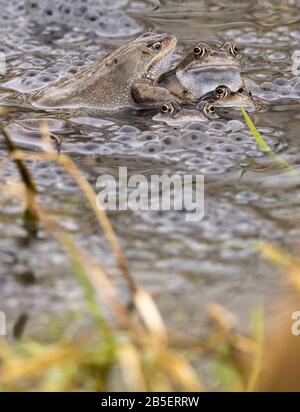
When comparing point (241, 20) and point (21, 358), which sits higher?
point (241, 20)

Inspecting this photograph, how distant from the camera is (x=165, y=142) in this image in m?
4.59

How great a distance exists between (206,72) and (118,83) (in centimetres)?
49

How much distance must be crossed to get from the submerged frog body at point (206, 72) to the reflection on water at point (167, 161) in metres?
0.24

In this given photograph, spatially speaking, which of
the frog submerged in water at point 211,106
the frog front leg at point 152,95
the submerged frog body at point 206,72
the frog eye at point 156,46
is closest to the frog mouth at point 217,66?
the submerged frog body at point 206,72

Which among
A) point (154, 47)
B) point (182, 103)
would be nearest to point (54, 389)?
point (182, 103)

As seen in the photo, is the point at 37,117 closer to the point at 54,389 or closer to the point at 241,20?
the point at 241,20

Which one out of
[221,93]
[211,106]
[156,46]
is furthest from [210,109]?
[156,46]

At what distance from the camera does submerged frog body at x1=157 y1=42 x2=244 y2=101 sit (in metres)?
5.19

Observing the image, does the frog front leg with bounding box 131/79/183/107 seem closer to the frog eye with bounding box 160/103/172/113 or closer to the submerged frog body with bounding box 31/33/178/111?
the submerged frog body with bounding box 31/33/178/111

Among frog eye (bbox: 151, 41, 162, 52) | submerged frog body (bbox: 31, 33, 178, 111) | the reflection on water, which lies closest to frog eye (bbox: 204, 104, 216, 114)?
the reflection on water

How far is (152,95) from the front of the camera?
5.15 m

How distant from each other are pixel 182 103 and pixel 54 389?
111 inches

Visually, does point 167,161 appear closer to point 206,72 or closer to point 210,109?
point 210,109
